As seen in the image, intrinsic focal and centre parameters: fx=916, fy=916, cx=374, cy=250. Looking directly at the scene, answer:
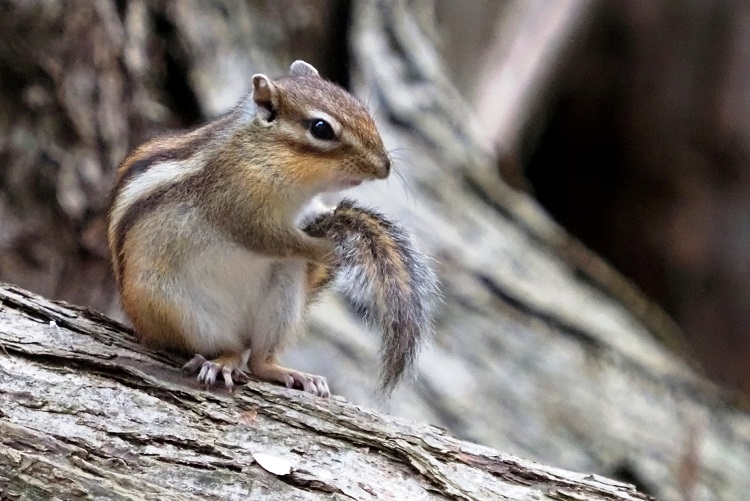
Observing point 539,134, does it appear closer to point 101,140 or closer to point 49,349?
point 101,140

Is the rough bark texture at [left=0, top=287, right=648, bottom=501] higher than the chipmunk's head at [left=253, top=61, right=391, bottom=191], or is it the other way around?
the chipmunk's head at [left=253, top=61, right=391, bottom=191]

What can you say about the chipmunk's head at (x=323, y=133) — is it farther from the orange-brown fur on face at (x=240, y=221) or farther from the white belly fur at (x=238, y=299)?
the white belly fur at (x=238, y=299)

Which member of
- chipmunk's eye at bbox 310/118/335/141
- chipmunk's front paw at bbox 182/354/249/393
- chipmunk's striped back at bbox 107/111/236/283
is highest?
chipmunk's eye at bbox 310/118/335/141

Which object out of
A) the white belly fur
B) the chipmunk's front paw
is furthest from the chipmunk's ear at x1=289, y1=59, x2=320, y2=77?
the chipmunk's front paw

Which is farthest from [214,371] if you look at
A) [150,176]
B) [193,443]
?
[150,176]

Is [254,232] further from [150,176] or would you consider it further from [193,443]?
[193,443]

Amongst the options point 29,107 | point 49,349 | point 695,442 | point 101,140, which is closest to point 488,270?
point 695,442

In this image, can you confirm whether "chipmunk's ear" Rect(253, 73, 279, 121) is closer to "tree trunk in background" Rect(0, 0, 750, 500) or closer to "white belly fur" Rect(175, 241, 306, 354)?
"white belly fur" Rect(175, 241, 306, 354)

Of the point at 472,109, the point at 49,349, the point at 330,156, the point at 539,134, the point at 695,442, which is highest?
the point at 539,134
